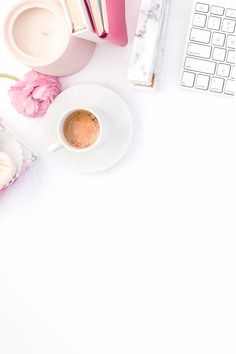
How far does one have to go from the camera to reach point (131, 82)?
0.77m

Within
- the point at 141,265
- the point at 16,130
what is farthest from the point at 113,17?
the point at 141,265

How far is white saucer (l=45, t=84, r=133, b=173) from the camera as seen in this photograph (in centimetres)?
80

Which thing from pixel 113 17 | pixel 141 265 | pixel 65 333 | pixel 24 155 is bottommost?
pixel 65 333

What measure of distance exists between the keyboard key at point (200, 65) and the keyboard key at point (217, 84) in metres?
0.01

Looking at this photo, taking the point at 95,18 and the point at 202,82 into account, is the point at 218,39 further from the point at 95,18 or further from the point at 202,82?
the point at 95,18

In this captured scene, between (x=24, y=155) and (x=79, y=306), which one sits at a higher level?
(x=24, y=155)

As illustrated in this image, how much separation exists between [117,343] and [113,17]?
0.51 m

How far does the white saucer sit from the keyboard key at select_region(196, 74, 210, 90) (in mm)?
116

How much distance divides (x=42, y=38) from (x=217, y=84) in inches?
10.8

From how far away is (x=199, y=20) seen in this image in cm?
77

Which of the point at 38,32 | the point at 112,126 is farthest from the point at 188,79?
the point at 38,32

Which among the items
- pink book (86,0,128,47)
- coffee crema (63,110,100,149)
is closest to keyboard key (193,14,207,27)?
pink book (86,0,128,47)

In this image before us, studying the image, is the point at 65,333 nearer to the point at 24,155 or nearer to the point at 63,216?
the point at 63,216

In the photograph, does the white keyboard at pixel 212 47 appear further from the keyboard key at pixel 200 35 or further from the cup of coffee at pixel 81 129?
the cup of coffee at pixel 81 129
